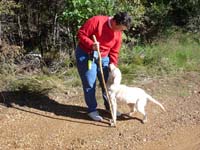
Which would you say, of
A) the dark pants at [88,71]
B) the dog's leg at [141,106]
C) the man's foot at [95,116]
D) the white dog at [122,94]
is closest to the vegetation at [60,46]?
the man's foot at [95,116]

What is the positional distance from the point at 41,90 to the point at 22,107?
69 centimetres

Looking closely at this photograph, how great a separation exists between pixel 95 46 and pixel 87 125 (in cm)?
116

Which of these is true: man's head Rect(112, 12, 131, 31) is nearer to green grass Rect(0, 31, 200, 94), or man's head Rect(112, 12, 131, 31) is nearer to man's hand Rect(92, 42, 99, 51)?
man's hand Rect(92, 42, 99, 51)

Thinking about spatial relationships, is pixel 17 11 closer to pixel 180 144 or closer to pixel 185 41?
pixel 185 41

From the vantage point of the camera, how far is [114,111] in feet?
25.4

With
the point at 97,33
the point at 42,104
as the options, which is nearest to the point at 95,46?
the point at 97,33

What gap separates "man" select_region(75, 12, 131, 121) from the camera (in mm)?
7383

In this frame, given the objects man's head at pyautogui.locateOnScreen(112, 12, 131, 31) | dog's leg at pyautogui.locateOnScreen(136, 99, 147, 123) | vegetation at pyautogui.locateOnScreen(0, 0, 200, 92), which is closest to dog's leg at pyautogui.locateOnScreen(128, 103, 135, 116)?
dog's leg at pyautogui.locateOnScreen(136, 99, 147, 123)

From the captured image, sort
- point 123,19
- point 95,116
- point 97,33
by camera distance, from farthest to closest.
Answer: point 95,116, point 97,33, point 123,19

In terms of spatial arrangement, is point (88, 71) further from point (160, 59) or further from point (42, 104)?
point (160, 59)

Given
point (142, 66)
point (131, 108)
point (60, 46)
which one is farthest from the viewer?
point (60, 46)

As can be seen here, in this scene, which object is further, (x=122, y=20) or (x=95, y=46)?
(x=95, y=46)

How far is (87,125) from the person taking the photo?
7.81 m

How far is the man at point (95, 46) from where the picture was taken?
7.38 metres
